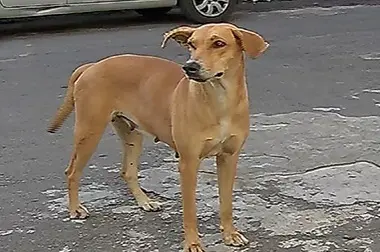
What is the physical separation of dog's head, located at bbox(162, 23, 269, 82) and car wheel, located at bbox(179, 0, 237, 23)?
8.57 meters

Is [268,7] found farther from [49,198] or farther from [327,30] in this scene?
[49,198]

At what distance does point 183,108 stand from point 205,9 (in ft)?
28.0

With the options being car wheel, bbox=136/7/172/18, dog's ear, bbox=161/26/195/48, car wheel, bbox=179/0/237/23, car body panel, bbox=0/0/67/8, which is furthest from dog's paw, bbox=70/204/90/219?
car wheel, bbox=136/7/172/18

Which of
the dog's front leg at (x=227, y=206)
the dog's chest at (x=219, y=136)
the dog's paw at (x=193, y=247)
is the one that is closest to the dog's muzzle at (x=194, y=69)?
the dog's chest at (x=219, y=136)

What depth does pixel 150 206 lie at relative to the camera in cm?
487

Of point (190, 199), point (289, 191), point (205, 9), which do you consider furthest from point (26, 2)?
point (190, 199)

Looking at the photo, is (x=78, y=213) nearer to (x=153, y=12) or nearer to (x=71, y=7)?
(x=71, y=7)

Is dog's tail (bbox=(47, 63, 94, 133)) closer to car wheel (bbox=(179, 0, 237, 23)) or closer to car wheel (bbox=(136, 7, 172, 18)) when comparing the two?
car wheel (bbox=(179, 0, 237, 23))

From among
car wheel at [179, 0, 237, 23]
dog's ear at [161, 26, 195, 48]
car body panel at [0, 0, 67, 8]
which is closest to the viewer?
Answer: dog's ear at [161, 26, 195, 48]

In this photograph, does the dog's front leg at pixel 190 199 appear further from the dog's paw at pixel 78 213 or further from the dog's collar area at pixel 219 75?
the dog's paw at pixel 78 213

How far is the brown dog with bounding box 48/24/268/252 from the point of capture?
387 cm

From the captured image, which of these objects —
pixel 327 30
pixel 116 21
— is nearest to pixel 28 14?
pixel 116 21

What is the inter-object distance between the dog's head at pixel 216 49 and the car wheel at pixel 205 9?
28.1 feet

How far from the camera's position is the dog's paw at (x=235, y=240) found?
4309 millimetres
